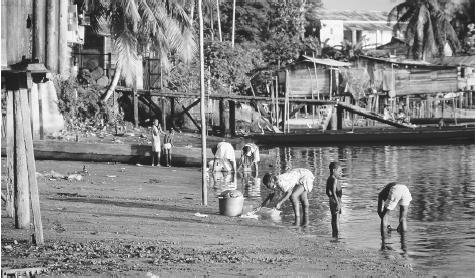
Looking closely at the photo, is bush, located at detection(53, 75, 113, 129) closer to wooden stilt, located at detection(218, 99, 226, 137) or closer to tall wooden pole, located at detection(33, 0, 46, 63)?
wooden stilt, located at detection(218, 99, 226, 137)

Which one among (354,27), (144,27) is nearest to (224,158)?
(144,27)

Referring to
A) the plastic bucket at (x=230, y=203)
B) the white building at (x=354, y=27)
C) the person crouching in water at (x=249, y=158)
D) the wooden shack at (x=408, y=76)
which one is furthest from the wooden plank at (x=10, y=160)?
the white building at (x=354, y=27)

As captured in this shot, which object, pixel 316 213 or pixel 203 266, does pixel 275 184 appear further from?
pixel 203 266

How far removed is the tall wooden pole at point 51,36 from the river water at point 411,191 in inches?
246

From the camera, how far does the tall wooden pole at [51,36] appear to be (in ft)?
49.1

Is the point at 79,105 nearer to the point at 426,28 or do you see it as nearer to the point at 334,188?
the point at 334,188

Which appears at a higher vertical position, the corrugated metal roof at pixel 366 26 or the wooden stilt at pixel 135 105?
the corrugated metal roof at pixel 366 26

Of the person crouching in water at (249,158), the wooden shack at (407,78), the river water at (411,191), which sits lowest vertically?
the river water at (411,191)

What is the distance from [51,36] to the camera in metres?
15.0

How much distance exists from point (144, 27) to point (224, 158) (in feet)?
27.9

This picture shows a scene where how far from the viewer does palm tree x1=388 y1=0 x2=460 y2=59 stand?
269ft

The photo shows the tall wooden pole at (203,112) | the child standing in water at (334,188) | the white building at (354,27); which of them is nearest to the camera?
the child standing in water at (334,188)

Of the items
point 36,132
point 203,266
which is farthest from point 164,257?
point 36,132

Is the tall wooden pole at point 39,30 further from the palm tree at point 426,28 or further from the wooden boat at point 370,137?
the palm tree at point 426,28
